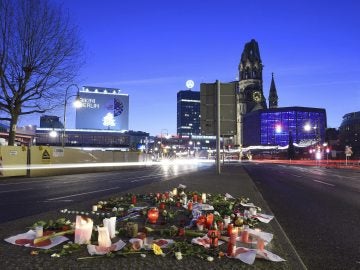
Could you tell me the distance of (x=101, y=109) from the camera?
7219 inches

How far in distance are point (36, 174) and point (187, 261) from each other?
24940mm

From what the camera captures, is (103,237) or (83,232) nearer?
(103,237)

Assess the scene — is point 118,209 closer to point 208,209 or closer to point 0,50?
point 208,209

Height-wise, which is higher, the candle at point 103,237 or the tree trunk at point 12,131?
the tree trunk at point 12,131

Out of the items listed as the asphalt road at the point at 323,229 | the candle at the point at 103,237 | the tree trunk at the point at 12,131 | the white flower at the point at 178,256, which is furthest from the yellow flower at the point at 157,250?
the tree trunk at the point at 12,131

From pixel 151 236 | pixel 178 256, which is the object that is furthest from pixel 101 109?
pixel 178 256

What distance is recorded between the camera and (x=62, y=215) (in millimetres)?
6301

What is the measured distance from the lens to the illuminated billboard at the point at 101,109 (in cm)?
17988

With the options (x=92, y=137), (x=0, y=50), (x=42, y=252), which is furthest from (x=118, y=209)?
(x=92, y=137)

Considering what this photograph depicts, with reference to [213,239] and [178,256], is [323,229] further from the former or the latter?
[178,256]

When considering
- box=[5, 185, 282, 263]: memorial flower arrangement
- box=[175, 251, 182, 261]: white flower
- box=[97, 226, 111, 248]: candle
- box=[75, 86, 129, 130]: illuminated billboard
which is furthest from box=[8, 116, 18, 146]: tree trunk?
box=[75, 86, 129, 130]: illuminated billboard

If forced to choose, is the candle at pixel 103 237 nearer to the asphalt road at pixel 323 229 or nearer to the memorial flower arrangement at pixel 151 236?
the memorial flower arrangement at pixel 151 236

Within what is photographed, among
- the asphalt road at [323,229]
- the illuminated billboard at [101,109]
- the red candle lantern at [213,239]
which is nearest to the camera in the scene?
the red candle lantern at [213,239]

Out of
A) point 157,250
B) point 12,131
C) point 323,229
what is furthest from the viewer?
point 12,131
